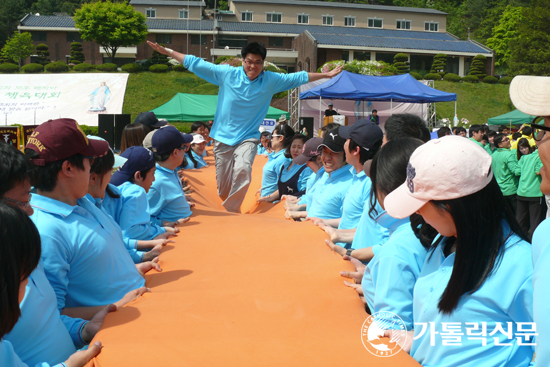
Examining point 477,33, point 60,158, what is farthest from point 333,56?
point 60,158

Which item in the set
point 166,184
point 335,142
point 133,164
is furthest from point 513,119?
point 133,164

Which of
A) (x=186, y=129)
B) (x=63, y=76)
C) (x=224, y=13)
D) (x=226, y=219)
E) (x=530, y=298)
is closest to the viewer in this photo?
(x=530, y=298)

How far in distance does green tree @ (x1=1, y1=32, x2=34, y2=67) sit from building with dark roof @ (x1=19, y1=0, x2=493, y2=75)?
416 cm

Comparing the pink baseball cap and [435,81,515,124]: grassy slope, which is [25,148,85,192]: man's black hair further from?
[435,81,515,124]: grassy slope

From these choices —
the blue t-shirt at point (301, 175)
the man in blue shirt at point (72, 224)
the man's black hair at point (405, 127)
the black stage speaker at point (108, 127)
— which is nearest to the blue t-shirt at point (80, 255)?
the man in blue shirt at point (72, 224)

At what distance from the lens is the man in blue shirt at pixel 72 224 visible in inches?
80.7

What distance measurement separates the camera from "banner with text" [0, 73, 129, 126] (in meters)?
27.8

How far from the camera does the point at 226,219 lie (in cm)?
432

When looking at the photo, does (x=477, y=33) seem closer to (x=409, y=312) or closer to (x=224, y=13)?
(x=224, y=13)

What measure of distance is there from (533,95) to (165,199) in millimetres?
3217

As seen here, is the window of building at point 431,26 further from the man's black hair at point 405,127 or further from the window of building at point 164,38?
the man's black hair at point 405,127

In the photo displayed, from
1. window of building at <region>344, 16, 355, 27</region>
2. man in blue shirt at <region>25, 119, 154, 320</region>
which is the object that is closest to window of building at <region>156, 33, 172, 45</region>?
window of building at <region>344, 16, 355, 27</region>

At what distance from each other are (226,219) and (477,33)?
65.9 m

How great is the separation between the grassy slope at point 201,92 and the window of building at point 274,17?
17.2 meters
